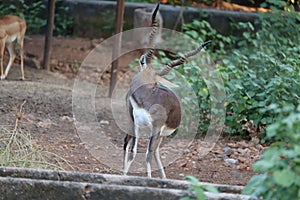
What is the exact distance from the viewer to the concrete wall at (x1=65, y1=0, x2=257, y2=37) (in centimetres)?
1327

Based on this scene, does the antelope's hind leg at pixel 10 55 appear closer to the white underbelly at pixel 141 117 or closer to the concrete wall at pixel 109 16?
the concrete wall at pixel 109 16

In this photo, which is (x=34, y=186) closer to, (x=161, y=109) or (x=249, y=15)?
(x=161, y=109)

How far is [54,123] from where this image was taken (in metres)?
8.25

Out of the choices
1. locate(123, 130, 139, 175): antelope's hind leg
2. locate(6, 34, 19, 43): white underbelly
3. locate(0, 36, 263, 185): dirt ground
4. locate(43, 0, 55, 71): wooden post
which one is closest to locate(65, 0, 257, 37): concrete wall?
locate(0, 36, 263, 185): dirt ground

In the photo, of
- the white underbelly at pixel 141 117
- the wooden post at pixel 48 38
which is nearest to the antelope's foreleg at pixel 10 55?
the wooden post at pixel 48 38

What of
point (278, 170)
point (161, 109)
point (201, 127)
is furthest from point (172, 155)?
point (278, 170)

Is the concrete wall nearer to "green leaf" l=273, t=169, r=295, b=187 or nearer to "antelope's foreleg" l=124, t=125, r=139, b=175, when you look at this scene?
"antelope's foreleg" l=124, t=125, r=139, b=175

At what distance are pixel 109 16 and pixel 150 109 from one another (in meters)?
7.90

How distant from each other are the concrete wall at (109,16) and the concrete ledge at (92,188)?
8.93 meters

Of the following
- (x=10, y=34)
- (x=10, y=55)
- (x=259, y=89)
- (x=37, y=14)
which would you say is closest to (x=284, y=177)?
(x=259, y=89)

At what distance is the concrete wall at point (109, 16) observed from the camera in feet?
43.5

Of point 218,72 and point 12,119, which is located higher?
point 218,72

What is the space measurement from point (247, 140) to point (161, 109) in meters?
2.09

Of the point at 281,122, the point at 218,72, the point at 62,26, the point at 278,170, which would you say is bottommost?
the point at 62,26
